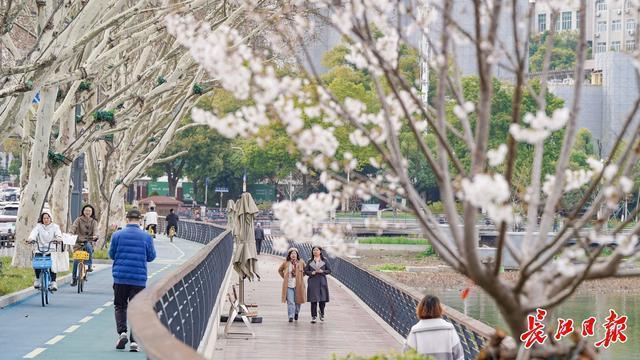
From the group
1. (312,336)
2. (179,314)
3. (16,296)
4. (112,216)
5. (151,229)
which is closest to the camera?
(179,314)

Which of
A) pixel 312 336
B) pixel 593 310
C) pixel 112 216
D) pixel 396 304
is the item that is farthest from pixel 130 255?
pixel 593 310

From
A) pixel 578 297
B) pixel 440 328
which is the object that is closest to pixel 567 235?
pixel 440 328

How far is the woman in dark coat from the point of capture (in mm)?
26594

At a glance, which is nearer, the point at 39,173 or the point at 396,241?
the point at 39,173

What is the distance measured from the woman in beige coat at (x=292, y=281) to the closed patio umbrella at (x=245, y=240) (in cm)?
70

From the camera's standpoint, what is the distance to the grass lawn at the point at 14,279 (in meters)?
26.4

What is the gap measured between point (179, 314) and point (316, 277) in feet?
45.4

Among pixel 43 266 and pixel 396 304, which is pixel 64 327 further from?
pixel 396 304

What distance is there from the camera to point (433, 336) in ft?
38.2

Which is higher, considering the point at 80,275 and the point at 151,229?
the point at 80,275

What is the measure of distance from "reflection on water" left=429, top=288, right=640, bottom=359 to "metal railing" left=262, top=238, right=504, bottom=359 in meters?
8.86

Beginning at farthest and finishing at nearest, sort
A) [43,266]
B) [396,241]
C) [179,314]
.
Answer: [396,241] → [43,266] → [179,314]

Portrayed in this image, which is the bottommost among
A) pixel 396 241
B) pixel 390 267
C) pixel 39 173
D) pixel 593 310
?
pixel 593 310

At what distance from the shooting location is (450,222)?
718 cm
